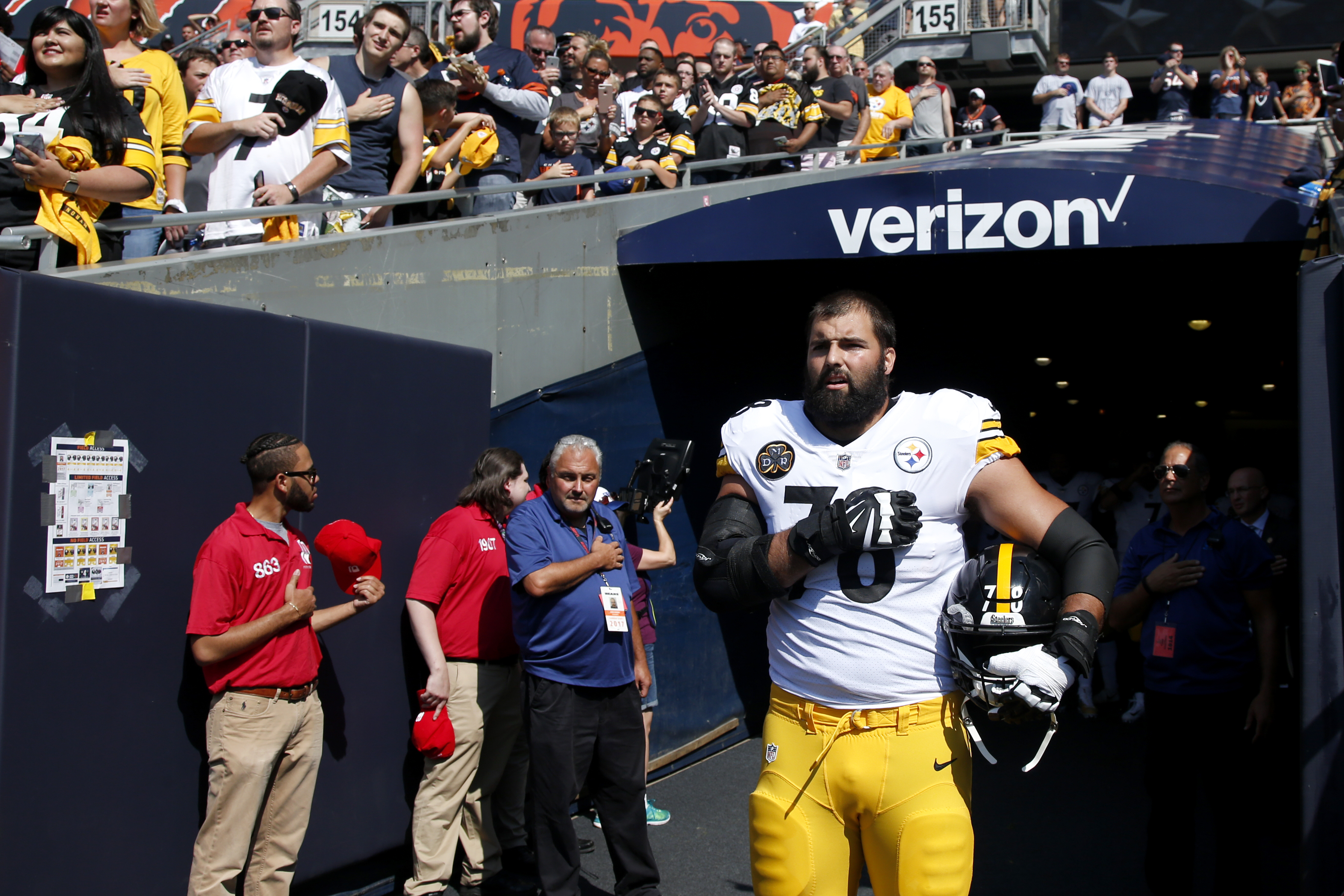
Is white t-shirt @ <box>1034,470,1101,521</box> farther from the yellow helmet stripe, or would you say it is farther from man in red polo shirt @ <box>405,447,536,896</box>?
the yellow helmet stripe

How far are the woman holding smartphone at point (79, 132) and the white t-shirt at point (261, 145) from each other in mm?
964

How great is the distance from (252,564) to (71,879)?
121 centimetres

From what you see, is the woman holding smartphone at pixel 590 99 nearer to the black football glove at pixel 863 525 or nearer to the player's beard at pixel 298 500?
the player's beard at pixel 298 500

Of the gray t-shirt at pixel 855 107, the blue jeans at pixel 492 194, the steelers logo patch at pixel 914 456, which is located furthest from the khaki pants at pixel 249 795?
the gray t-shirt at pixel 855 107

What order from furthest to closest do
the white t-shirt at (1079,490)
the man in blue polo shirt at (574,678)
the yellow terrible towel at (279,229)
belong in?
the white t-shirt at (1079,490) < the yellow terrible towel at (279,229) < the man in blue polo shirt at (574,678)

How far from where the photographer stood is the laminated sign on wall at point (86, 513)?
375 centimetres

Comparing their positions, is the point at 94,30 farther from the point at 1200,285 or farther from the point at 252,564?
the point at 1200,285

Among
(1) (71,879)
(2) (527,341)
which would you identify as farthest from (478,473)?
(1) (71,879)

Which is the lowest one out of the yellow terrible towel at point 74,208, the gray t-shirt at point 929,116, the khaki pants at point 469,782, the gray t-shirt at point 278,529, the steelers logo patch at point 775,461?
the khaki pants at point 469,782

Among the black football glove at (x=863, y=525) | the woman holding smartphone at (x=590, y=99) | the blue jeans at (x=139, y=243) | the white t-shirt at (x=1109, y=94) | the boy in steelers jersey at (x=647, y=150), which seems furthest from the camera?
the white t-shirt at (x=1109, y=94)

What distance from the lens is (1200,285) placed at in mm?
9969

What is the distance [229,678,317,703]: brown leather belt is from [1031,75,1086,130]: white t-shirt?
49.6ft

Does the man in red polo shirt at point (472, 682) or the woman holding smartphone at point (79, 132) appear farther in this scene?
the man in red polo shirt at point (472, 682)

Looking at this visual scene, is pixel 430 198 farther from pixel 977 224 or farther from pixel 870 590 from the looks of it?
pixel 870 590
